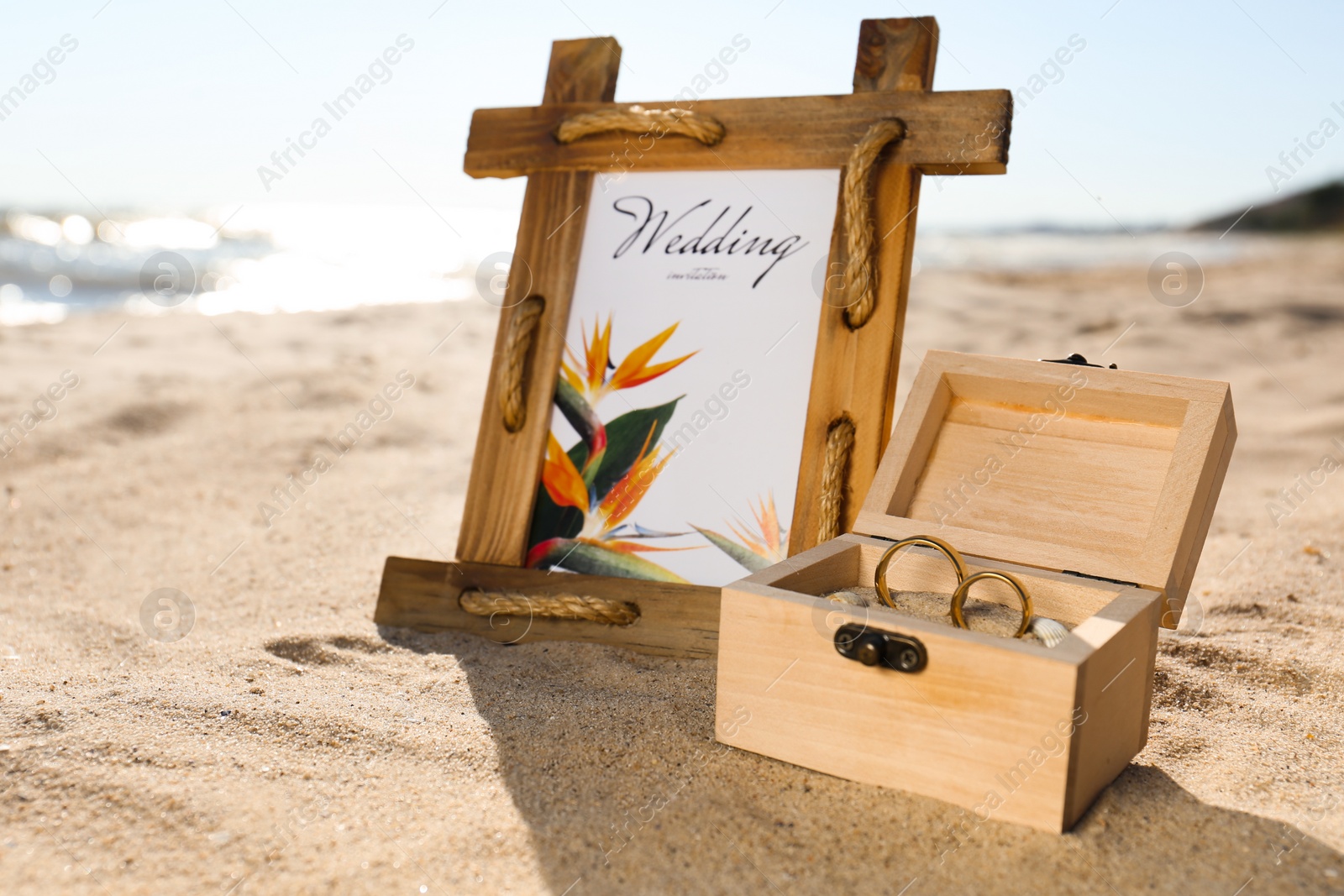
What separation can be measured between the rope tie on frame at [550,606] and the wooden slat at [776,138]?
0.98 metres

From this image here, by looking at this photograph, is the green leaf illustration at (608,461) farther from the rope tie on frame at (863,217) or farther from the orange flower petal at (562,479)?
the rope tie on frame at (863,217)

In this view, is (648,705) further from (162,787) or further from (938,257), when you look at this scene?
(938,257)

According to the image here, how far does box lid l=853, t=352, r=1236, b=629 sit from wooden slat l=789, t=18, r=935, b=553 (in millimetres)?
128

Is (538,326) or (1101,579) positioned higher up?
(538,326)

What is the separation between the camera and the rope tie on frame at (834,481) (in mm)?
1873

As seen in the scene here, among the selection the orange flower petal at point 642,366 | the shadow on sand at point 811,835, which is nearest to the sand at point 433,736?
the shadow on sand at point 811,835

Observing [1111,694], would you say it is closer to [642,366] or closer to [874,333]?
[874,333]

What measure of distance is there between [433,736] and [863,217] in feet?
4.09

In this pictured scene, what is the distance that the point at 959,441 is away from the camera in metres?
1.79

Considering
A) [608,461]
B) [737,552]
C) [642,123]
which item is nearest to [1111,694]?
[737,552]

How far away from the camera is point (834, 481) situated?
1.88m

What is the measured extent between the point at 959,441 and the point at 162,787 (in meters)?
1.42

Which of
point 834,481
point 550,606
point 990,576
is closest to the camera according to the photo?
point 990,576

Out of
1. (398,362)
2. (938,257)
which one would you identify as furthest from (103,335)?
(938,257)
